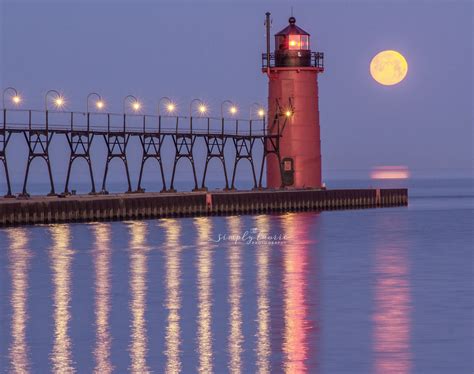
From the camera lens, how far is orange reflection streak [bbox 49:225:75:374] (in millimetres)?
24441

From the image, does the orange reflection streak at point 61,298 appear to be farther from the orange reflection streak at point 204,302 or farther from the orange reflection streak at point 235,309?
the orange reflection streak at point 235,309

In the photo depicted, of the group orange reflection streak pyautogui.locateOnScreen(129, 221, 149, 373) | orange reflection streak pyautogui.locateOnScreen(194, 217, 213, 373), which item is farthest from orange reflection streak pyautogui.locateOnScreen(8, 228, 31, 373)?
orange reflection streak pyautogui.locateOnScreen(194, 217, 213, 373)

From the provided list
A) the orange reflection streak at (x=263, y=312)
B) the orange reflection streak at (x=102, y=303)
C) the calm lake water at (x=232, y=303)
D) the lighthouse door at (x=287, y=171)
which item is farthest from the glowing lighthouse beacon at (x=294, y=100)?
the orange reflection streak at (x=263, y=312)

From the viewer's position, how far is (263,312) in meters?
31.7

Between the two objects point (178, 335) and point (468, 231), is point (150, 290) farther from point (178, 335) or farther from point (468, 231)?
point (468, 231)

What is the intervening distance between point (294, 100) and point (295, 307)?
51.2 m

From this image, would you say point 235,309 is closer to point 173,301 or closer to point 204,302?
point 204,302

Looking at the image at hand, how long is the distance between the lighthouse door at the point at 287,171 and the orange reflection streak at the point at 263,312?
2775cm

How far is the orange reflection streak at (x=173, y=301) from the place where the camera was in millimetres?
24492

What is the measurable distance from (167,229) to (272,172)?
746 inches

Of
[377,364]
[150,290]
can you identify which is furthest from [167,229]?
[377,364]

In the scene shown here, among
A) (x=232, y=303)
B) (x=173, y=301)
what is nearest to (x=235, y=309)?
(x=232, y=303)

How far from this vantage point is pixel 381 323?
97.8 ft

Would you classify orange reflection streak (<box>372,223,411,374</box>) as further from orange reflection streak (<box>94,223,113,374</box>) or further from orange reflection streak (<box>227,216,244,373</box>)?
orange reflection streak (<box>94,223,113,374</box>)
